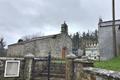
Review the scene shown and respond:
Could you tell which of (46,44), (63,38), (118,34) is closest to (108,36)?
(118,34)

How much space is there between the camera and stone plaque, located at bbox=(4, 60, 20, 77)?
10.5 meters

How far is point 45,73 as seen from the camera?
491 inches

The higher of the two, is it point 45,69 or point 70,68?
point 70,68

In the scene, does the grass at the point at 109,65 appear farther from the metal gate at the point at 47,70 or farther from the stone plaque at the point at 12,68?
the stone plaque at the point at 12,68

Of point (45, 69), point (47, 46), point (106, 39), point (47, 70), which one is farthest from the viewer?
point (47, 46)

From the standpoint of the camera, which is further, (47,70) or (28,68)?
(47,70)

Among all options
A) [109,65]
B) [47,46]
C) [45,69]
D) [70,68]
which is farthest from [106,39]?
[70,68]

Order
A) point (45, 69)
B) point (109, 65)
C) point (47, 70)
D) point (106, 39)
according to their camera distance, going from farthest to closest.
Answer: point (106, 39) → point (109, 65) → point (45, 69) → point (47, 70)

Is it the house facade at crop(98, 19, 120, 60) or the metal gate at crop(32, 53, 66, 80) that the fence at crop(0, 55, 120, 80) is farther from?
the house facade at crop(98, 19, 120, 60)

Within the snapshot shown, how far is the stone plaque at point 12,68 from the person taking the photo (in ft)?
34.5

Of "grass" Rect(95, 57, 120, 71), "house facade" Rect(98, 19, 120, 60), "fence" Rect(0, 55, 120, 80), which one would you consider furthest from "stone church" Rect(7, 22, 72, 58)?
"fence" Rect(0, 55, 120, 80)

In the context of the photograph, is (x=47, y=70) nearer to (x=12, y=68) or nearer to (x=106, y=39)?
(x=12, y=68)

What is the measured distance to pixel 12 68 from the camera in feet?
34.9

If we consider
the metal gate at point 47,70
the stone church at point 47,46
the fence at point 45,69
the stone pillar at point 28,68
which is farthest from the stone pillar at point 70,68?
the stone church at point 47,46
